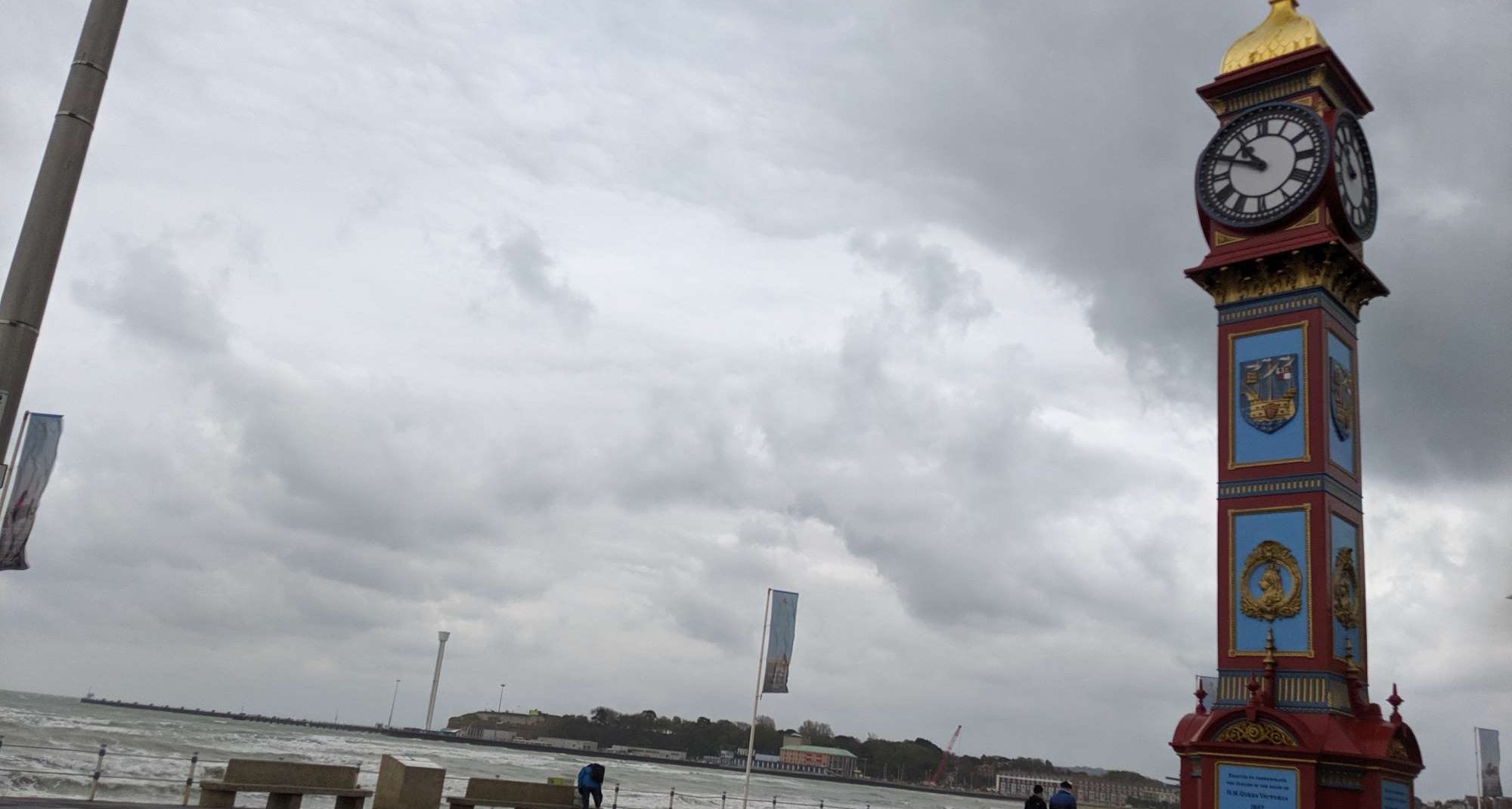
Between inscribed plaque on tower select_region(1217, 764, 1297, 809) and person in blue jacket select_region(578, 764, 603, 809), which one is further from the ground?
inscribed plaque on tower select_region(1217, 764, 1297, 809)

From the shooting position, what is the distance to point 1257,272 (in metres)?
31.2

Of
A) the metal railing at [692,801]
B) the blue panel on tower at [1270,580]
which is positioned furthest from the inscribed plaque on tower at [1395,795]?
the metal railing at [692,801]

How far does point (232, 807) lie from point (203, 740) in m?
114

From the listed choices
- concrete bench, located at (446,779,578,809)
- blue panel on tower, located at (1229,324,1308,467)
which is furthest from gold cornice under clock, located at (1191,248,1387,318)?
concrete bench, located at (446,779,578,809)

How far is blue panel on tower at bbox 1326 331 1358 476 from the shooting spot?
2975 centimetres

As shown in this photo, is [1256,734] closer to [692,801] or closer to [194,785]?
[194,785]

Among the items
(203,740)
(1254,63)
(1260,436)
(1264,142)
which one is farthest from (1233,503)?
(203,740)

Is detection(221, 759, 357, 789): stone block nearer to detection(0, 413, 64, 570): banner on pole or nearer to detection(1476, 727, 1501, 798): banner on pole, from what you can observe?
detection(0, 413, 64, 570): banner on pole

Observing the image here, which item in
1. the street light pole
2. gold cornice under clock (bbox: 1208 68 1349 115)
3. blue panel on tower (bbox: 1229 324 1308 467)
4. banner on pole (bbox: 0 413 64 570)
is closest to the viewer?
the street light pole

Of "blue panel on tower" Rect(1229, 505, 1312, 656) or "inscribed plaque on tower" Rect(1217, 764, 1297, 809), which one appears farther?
"blue panel on tower" Rect(1229, 505, 1312, 656)

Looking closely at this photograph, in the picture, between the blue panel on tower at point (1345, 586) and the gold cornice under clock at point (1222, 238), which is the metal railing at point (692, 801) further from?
the gold cornice under clock at point (1222, 238)

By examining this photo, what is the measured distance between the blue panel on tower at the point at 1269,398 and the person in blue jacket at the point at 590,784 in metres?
18.4

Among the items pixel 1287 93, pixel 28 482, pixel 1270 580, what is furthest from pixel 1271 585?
pixel 28 482

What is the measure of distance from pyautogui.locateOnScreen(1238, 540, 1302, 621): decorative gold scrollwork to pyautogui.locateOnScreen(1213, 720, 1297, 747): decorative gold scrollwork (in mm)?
2657
